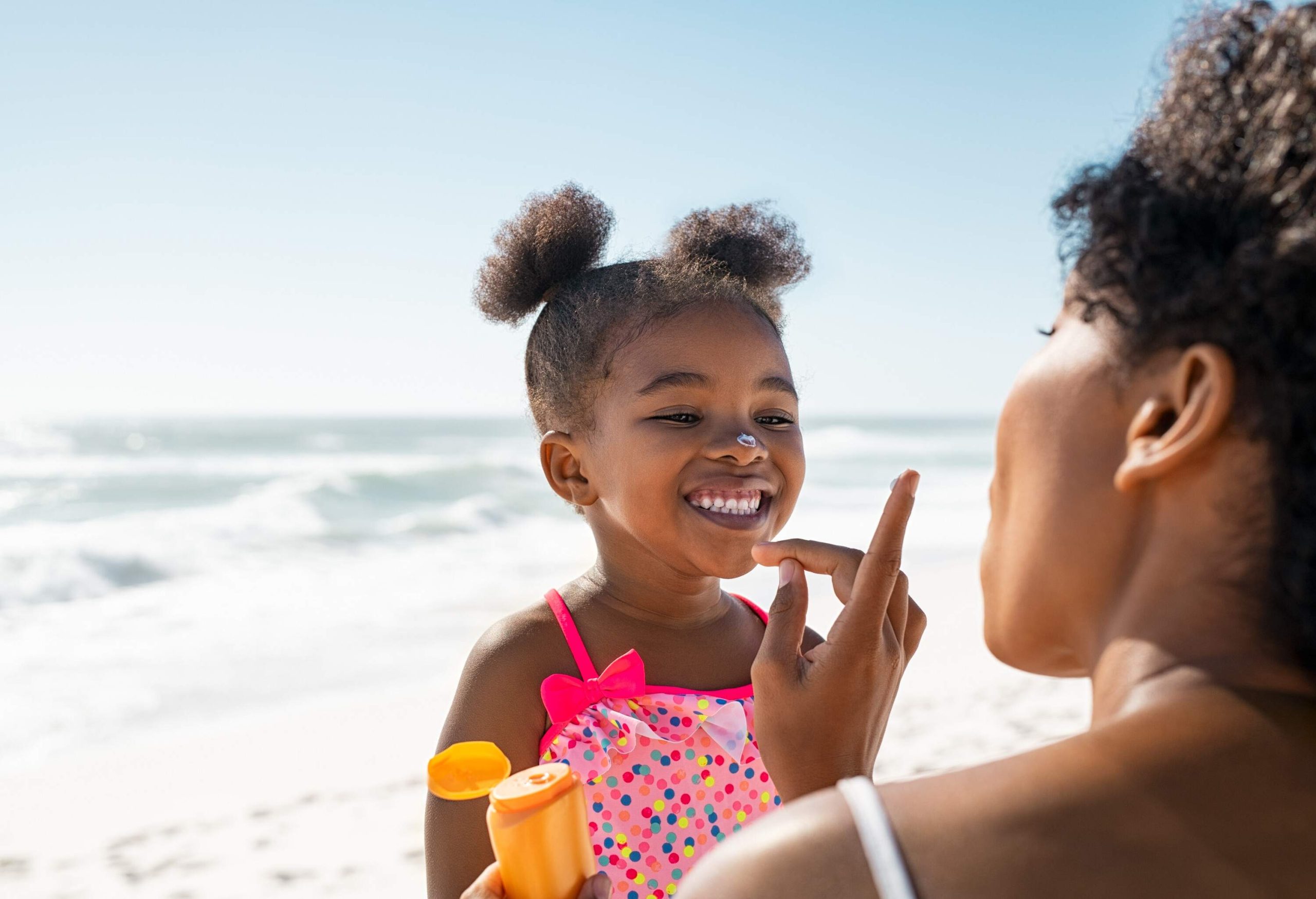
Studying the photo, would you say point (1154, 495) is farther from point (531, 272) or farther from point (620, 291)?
point (531, 272)

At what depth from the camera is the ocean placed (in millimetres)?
7035

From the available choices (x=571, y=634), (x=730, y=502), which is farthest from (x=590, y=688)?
(x=730, y=502)

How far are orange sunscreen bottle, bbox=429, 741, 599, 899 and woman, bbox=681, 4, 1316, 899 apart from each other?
500 millimetres

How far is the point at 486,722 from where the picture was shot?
2.20m

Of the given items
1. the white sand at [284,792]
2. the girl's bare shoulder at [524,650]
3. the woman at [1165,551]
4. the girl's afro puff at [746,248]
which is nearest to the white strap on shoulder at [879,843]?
the woman at [1165,551]

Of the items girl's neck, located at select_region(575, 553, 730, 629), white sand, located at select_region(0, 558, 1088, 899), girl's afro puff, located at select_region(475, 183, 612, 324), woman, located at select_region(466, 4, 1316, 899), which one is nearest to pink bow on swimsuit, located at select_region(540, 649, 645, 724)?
girl's neck, located at select_region(575, 553, 730, 629)

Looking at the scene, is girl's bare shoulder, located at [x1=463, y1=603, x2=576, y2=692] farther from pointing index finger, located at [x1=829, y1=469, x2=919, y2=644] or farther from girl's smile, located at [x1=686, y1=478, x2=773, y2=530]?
pointing index finger, located at [x1=829, y1=469, x2=919, y2=644]

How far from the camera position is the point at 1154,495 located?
3.36 feet

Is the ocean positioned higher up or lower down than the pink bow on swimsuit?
lower down

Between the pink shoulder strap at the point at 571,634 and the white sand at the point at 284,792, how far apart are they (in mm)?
2625

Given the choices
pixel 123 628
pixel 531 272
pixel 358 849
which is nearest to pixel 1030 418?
pixel 531 272

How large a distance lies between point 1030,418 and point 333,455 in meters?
31.4

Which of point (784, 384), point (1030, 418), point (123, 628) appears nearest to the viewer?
point (1030, 418)

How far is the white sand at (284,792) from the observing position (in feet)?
15.2
